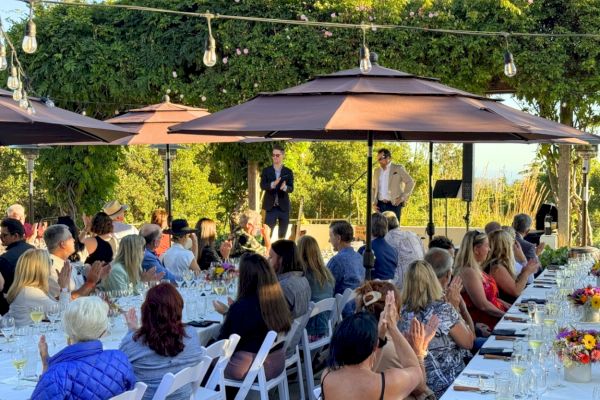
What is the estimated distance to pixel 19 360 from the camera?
411 centimetres

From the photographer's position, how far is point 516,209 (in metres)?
15.9

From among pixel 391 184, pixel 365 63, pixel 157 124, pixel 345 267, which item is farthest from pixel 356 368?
pixel 391 184

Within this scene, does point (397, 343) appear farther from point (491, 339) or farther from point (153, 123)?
point (153, 123)

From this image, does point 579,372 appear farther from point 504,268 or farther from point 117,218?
point 117,218

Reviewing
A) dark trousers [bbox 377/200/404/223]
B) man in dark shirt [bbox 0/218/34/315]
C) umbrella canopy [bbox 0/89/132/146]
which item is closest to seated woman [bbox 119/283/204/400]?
umbrella canopy [bbox 0/89/132/146]

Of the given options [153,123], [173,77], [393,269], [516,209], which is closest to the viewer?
[393,269]

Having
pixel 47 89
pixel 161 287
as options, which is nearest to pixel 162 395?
pixel 161 287

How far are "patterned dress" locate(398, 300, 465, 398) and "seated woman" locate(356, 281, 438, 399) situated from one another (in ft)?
1.06

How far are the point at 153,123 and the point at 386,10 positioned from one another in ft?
15.8

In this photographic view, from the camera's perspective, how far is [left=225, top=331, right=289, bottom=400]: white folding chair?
4793mm

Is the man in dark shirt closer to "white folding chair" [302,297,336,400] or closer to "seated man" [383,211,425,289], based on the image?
"white folding chair" [302,297,336,400]

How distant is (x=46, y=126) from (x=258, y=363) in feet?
12.0

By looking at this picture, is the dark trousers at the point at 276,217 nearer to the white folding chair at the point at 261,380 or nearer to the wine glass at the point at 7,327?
the white folding chair at the point at 261,380

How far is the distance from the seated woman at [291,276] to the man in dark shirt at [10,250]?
2027 mm
